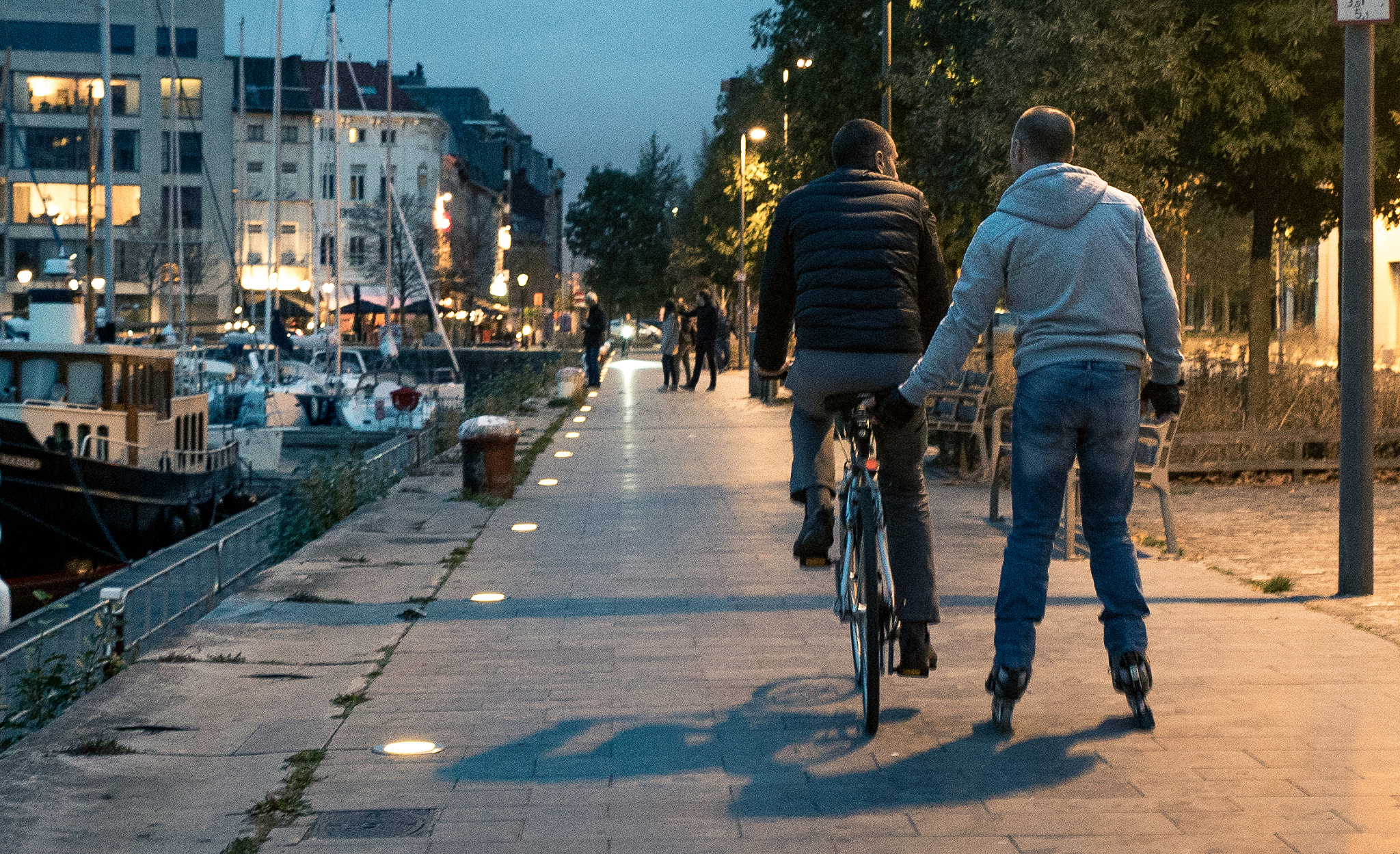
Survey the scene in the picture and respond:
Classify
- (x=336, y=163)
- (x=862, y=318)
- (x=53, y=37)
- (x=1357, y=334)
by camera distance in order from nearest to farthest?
(x=862, y=318), (x=1357, y=334), (x=336, y=163), (x=53, y=37)

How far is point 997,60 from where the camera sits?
642 inches

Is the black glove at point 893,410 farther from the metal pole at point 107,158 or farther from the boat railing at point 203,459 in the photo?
the metal pole at point 107,158

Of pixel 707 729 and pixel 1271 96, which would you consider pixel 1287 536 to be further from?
pixel 707 729

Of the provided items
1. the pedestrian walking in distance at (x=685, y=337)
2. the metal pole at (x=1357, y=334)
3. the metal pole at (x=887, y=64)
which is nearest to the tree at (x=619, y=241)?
the pedestrian walking in distance at (x=685, y=337)

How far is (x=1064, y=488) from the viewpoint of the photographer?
218 inches

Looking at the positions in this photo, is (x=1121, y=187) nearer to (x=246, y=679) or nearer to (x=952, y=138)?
(x=952, y=138)

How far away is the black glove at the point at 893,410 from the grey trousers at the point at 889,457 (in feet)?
0.54

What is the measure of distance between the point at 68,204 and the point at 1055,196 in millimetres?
87957

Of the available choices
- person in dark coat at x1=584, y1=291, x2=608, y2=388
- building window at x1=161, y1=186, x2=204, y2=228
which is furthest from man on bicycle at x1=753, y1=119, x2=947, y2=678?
building window at x1=161, y1=186, x2=204, y2=228

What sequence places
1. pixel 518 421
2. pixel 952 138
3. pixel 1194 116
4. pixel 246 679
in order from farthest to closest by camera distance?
pixel 518 421 → pixel 952 138 → pixel 1194 116 → pixel 246 679

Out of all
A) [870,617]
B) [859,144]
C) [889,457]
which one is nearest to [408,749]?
[870,617]

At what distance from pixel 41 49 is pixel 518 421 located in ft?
242

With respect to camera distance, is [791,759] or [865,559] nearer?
[791,759]

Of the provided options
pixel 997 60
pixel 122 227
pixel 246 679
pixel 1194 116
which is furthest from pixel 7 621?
pixel 122 227
